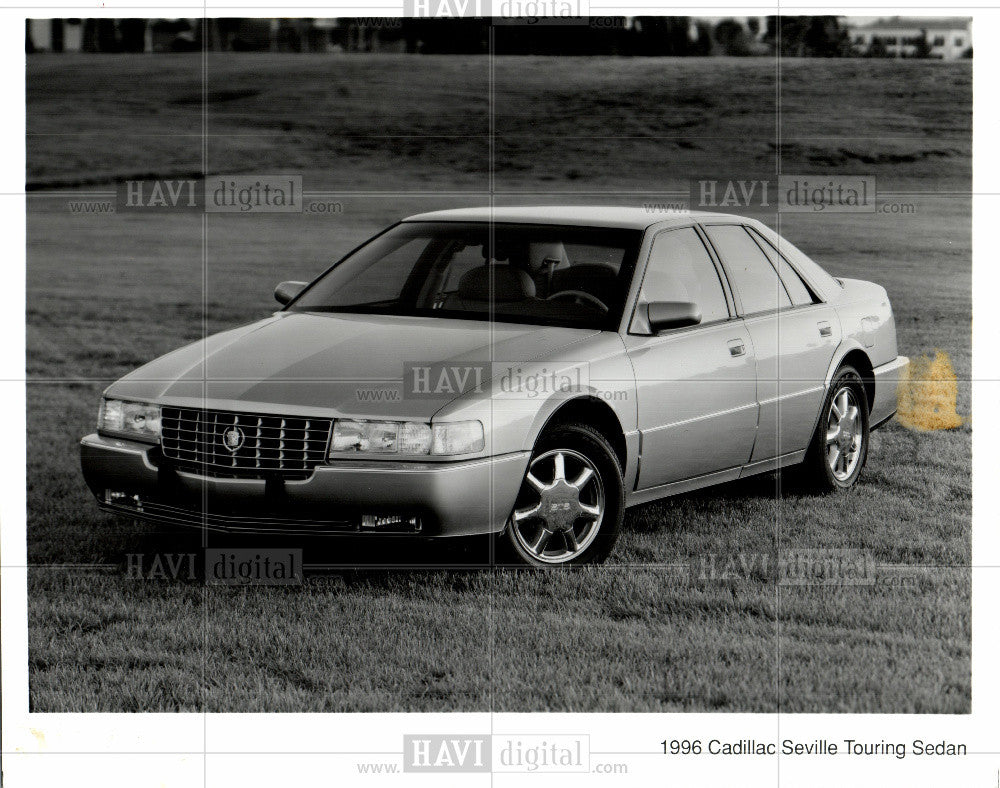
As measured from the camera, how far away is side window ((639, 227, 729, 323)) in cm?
791

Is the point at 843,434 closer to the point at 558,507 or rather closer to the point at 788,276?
the point at 788,276

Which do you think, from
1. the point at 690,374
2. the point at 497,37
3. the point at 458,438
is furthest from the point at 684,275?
the point at 497,37

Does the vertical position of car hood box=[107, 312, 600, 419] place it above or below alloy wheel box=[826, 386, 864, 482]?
above

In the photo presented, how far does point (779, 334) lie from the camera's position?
853 cm

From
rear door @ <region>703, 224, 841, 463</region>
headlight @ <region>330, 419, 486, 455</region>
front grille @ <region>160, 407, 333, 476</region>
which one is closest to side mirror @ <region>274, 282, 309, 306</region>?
front grille @ <region>160, 407, 333, 476</region>

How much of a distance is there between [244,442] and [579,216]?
2335mm

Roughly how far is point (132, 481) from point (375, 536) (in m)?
1.24

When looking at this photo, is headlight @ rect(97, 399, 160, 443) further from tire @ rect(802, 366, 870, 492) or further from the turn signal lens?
tire @ rect(802, 366, 870, 492)

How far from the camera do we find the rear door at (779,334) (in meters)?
8.38

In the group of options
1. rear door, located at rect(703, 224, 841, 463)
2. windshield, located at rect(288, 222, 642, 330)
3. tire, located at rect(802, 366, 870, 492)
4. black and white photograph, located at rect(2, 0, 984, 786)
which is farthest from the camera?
tire, located at rect(802, 366, 870, 492)

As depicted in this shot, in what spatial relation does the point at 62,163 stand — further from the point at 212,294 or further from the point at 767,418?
the point at 767,418

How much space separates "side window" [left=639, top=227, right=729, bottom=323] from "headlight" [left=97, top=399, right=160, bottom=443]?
2.44 m

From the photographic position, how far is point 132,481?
7227 mm

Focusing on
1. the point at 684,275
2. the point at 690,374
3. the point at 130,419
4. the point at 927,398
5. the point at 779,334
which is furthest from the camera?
the point at 927,398
